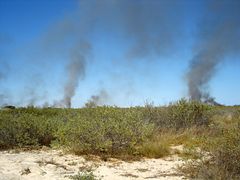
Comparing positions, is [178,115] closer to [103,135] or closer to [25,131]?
[103,135]

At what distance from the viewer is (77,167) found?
34.1 feet

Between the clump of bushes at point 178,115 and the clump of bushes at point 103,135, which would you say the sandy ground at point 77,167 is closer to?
the clump of bushes at point 103,135

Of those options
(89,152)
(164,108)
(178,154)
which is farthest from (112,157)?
(164,108)

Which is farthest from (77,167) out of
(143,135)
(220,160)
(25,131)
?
(25,131)

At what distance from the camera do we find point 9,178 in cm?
934

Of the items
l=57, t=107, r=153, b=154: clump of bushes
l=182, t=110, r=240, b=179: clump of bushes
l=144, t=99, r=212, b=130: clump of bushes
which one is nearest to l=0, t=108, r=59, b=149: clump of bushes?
l=57, t=107, r=153, b=154: clump of bushes

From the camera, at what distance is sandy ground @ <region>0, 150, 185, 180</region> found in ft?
30.8

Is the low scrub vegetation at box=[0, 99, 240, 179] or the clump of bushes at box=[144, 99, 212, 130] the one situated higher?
the clump of bushes at box=[144, 99, 212, 130]

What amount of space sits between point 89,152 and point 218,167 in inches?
174

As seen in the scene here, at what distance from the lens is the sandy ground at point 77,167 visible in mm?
9398

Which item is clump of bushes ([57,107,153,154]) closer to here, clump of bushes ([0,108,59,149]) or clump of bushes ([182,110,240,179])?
clump of bushes ([0,108,59,149])

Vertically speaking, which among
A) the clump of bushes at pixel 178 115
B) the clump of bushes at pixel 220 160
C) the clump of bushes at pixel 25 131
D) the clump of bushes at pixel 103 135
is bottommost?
the clump of bushes at pixel 220 160

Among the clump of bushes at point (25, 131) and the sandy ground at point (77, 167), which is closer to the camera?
the sandy ground at point (77, 167)

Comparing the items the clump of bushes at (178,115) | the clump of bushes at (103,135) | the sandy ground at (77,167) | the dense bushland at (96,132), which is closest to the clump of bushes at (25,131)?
the dense bushland at (96,132)
